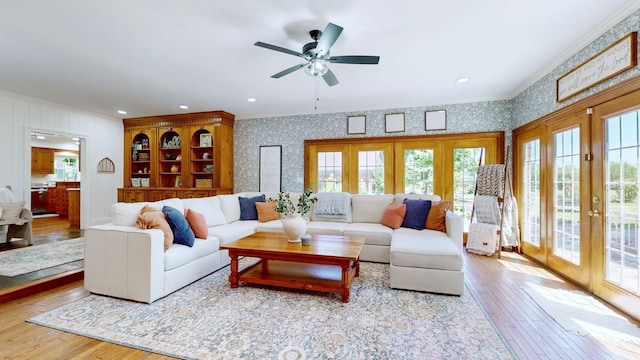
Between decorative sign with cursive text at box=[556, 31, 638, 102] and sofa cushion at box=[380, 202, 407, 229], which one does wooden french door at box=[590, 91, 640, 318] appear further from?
sofa cushion at box=[380, 202, 407, 229]

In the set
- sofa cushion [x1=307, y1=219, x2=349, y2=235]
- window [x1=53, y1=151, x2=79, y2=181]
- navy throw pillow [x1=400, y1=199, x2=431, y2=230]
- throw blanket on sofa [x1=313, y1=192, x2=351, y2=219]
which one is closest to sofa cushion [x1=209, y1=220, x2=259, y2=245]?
sofa cushion [x1=307, y1=219, x2=349, y2=235]

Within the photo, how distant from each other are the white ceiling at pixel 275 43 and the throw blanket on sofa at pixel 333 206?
173 centimetres

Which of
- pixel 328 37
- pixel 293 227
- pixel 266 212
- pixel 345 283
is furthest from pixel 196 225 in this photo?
pixel 328 37

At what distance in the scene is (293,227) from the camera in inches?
120

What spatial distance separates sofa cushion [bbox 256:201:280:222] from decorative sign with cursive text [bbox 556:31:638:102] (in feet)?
13.3

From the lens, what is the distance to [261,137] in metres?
6.14

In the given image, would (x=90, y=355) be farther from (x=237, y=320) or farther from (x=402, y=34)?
(x=402, y=34)

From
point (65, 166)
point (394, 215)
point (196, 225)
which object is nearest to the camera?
point (196, 225)

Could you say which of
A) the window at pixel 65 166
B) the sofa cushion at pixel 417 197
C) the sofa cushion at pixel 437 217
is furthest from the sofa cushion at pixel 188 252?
the window at pixel 65 166

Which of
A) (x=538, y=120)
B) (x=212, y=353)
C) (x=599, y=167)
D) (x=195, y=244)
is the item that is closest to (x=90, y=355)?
(x=212, y=353)

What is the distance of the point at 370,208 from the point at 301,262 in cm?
197

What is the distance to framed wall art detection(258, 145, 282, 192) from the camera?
604 centimetres

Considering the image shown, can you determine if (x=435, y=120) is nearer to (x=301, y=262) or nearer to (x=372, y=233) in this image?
(x=372, y=233)

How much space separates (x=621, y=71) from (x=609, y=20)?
49 cm
